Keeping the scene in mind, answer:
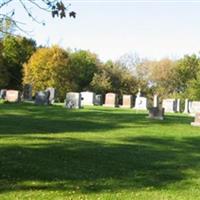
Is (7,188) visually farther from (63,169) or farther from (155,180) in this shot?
(155,180)

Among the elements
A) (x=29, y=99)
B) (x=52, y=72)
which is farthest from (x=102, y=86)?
(x=29, y=99)

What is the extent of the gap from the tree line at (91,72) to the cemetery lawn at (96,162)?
3978cm

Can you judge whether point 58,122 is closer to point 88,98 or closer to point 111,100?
point 111,100

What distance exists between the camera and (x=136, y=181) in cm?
1016

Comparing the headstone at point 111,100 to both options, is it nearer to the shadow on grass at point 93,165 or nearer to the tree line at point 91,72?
the tree line at point 91,72

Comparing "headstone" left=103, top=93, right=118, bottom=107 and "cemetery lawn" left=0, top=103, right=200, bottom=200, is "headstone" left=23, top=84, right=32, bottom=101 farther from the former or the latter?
"cemetery lawn" left=0, top=103, right=200, bottom=200

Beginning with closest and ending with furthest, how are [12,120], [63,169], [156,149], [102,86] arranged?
[63,169]
[156,149]
[12,120]
[102,86]

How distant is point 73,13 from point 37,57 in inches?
2486

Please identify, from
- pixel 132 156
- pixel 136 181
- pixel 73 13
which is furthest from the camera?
pixel 132 156

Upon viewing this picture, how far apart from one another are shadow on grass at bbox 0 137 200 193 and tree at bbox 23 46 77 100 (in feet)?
173

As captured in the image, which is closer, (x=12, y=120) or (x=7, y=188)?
(x=7, y=188)

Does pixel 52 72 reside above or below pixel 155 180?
above

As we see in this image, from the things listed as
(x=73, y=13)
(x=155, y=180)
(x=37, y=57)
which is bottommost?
(x=155, y=180)

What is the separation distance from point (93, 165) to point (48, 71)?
190 feet
